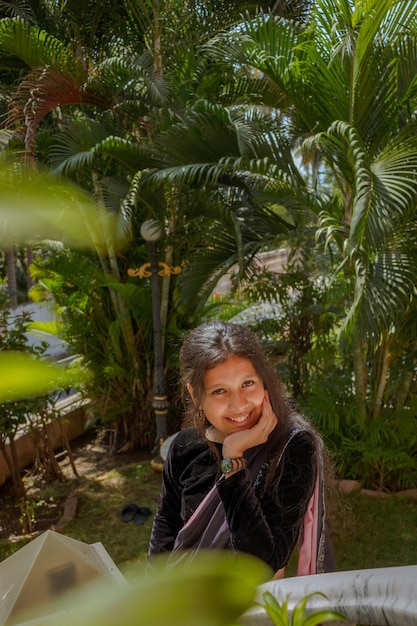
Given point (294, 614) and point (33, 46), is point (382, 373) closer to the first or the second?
point (33, 46)

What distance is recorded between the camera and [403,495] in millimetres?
4262

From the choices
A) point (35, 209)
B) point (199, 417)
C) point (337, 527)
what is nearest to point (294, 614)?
point (35, 209)

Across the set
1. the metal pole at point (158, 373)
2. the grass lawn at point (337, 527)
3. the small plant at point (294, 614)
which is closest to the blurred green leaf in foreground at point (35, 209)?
the small plant at point (294, 614)

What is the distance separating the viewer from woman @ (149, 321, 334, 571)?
53.5 inches

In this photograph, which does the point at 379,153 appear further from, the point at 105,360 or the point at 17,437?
the point at 17,437

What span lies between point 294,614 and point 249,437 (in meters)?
1.04

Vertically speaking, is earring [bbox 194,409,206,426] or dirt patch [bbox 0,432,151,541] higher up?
earring [bbox 194,409,206,426]

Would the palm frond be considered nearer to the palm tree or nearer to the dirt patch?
the palm tree

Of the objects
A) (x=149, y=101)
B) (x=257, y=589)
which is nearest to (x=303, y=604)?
(x=257, y=589)

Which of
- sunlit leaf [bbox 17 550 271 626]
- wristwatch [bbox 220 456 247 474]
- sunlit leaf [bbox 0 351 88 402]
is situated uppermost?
sunlit leaf [bbox 0 351 88 402]

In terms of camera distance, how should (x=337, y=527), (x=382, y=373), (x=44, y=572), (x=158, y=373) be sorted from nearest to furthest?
1. (x=44, y=572)
2. (x=337, y=527)
3. (x=382, y=373)
4. (x=158, y=373)

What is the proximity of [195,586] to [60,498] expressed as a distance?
15.4ft

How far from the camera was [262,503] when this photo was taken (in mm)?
1444

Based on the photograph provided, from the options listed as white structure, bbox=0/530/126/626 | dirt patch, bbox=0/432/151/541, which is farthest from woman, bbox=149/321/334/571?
dirt patch, bbox=0/432/151/541
